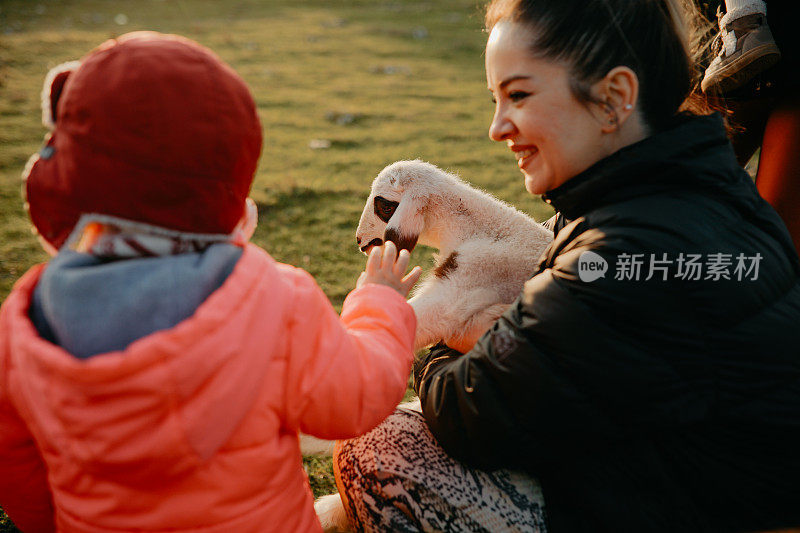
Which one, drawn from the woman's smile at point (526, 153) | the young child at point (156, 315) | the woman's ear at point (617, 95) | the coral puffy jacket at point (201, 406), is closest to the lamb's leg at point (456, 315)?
the woman's smile at point (526, 153)

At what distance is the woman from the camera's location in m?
1.47

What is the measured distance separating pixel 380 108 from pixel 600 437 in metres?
7.50

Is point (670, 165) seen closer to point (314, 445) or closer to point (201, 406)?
point (201, 406)

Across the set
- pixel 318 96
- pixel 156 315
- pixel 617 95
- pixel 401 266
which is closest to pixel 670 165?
pixel 617 95

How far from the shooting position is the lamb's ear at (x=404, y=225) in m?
2.66

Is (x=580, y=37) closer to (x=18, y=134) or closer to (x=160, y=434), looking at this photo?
(x=160, y=434)

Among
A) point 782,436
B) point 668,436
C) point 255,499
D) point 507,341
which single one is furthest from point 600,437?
point 255,499

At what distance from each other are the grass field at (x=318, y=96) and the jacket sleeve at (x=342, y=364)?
1199 millimetres

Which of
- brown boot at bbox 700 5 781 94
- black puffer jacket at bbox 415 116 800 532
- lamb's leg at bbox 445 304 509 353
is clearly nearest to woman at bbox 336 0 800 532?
black puffer jacket at bbox 415 116 800 532

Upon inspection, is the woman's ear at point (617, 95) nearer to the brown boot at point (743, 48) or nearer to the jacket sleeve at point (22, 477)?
the brown boot at point (743, 48)

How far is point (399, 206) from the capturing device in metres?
2.68

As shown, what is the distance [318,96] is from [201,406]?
838 cm

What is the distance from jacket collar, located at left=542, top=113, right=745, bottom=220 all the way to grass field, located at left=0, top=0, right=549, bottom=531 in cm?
171

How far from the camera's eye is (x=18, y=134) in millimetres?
6746
